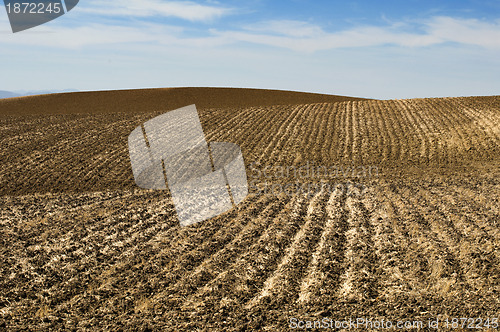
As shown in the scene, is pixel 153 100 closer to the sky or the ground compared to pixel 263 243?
closer to the sky

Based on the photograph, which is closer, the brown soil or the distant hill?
the brown soil

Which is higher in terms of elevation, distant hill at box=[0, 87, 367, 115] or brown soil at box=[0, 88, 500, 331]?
distant hill at box=[0, 87, 367, 115]

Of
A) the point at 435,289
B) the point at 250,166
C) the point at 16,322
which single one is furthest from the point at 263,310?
the point at 250,166

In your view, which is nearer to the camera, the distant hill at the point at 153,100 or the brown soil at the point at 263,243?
the brown soil at the point at 263,243

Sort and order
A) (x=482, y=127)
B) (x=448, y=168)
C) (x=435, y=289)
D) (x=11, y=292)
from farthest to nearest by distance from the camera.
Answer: (x=482, y=127) → (x=448, y=168) → (x=11, y=292) → (x=435, y=289)

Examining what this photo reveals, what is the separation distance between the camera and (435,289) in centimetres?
690

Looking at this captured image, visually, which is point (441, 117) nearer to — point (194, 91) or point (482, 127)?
point (482, 127)

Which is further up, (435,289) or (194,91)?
(194,91)

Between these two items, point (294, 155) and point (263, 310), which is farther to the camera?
point (294, 155)

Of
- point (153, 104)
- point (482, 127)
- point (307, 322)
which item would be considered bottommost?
point (307, 322)

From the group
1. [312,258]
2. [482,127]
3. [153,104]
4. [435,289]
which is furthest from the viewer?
[153,104]

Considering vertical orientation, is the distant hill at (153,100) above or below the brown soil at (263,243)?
above

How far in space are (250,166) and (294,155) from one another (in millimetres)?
2675

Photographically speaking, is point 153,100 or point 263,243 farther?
point 153,100
